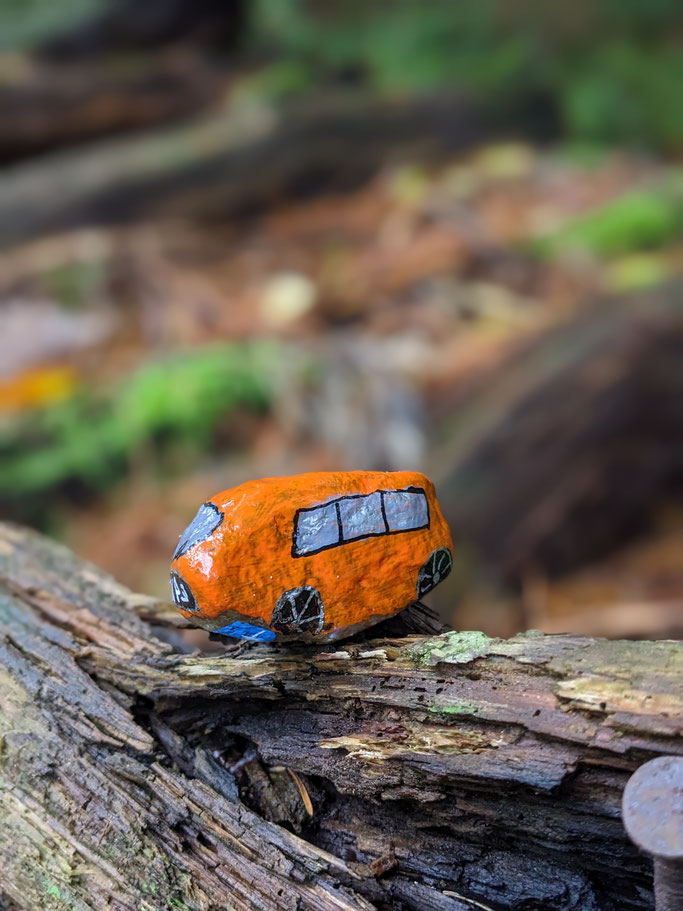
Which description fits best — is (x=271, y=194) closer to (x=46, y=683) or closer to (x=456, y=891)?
(x=46, y=683)

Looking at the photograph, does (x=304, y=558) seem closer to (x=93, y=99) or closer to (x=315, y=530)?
(x=315, y=530)

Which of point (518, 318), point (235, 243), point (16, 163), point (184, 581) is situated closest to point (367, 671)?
point (184, 581)

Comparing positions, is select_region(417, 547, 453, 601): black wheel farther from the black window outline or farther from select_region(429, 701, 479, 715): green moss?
select_region(429, 701, 479, 715): green moss

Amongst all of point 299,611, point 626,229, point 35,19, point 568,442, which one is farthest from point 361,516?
point 35,19

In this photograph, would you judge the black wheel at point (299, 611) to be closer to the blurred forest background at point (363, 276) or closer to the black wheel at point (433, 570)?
the black wheel at point (433, 570)

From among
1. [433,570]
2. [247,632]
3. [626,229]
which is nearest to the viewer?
[247,632]

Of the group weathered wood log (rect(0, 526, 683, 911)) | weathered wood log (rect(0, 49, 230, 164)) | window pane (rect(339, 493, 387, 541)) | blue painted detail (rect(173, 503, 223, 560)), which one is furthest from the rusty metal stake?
weathered wood log (rect(0, 49, 230, 164))
